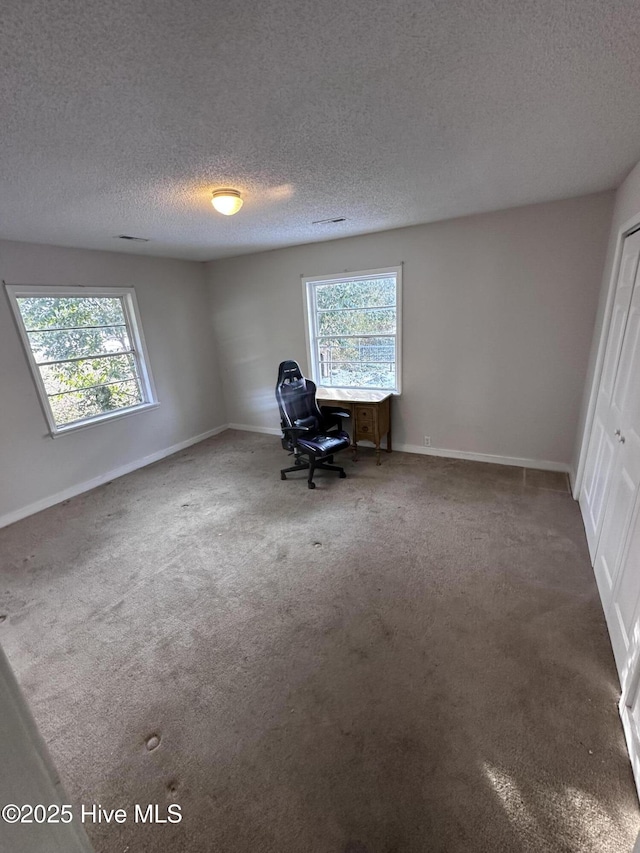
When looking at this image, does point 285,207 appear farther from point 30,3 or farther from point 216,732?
point 216,732

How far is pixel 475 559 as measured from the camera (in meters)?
2.49

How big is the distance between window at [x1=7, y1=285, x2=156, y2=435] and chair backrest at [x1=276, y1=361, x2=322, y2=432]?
6.20ft

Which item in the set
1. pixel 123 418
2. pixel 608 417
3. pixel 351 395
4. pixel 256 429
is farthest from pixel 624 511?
pixel 123 418

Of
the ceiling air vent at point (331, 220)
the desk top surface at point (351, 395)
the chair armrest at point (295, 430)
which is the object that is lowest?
the chair armrest at point (295, 430)

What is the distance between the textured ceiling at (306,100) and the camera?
103 cm

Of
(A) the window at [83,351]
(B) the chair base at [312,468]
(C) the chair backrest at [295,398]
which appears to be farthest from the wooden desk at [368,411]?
(A) the window at [83,351]

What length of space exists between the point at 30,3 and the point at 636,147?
9.11 ft

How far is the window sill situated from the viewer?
12.0 feet

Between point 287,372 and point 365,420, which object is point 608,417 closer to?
point 365,420

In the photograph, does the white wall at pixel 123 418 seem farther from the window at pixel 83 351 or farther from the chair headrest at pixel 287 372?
the chair headrest at pixel 287 372

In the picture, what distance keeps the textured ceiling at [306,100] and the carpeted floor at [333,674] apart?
2.46m

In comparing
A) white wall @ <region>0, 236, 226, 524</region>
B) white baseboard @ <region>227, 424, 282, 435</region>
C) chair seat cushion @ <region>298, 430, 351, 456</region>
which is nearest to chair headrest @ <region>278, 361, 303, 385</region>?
chair seat cushion @ <region>298, 430, 351, 456</region>

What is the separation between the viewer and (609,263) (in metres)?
2.80

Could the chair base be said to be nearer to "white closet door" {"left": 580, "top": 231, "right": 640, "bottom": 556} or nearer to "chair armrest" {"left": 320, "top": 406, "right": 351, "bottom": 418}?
"chair armrest" {"left": 320, "top": 406, "right": 351, "bottom": 418}
